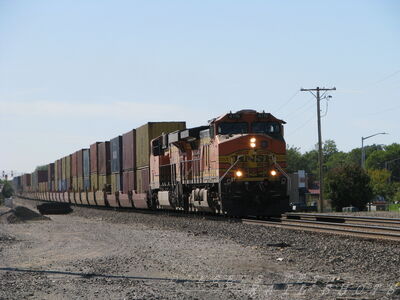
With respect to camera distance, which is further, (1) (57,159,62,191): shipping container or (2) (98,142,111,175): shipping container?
(1) (57,159,62,191): shipping container

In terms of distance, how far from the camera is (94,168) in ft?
168

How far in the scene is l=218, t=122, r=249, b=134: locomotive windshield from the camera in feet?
78.7

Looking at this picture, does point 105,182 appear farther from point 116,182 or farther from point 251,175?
point 251,175

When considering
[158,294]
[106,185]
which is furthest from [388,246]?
[106,185]

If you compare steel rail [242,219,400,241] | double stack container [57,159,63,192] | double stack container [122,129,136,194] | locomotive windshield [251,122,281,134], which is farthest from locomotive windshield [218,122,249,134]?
double stack container [57,159,63,192]

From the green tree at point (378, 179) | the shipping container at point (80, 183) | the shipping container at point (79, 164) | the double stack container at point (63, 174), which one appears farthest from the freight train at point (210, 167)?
the green tree at point (378, 179)

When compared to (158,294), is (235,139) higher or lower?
higher

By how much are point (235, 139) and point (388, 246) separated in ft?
33.5

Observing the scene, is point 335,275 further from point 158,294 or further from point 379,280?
point 158,294

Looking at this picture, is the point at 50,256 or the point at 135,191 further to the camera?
the point at 135,191

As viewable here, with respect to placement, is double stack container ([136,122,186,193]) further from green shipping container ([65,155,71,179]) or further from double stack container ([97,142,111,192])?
green shipping container ([65,155,71,179])

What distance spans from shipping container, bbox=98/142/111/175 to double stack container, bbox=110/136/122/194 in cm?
131

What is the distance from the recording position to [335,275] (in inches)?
401

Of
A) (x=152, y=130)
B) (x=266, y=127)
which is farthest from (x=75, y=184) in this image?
(x=266, y=127)
